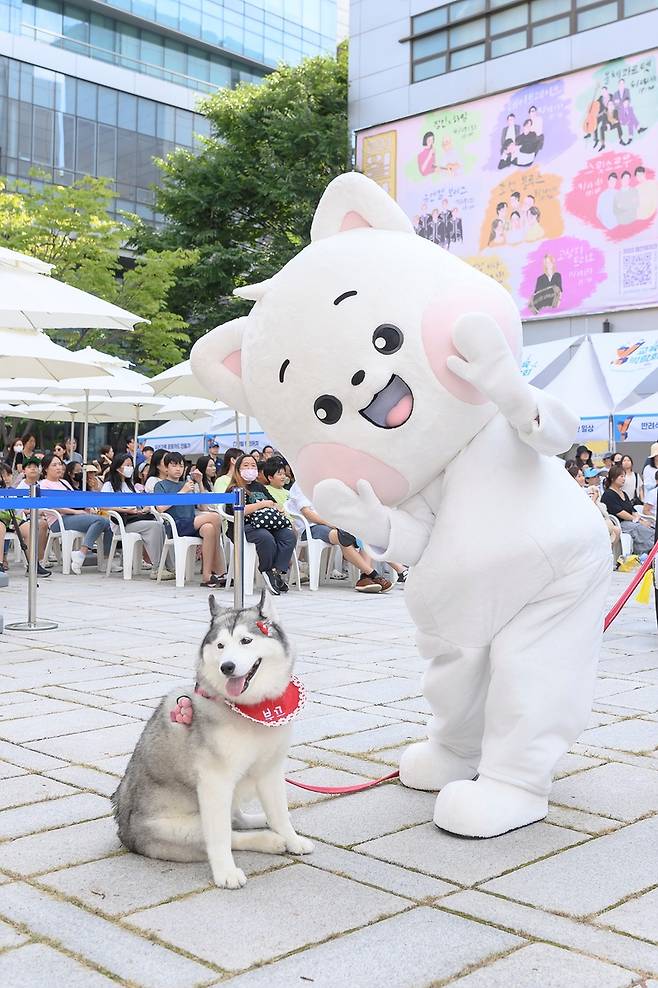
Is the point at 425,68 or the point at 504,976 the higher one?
the point at 425,68

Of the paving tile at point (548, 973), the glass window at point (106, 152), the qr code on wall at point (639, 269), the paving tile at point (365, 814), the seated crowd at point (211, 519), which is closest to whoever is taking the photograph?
the paving tile at point (548, 973)

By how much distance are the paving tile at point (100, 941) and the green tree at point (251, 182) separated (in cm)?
2410

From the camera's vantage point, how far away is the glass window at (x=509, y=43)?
896 inches

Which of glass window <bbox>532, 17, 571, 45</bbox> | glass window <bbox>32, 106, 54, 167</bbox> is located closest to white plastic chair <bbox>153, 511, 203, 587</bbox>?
glass window <bbox>532, 17, 571, 45</bbox>

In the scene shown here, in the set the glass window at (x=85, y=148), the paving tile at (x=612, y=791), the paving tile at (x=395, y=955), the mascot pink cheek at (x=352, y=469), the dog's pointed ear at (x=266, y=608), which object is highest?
the glass window at (x=85, y=148)

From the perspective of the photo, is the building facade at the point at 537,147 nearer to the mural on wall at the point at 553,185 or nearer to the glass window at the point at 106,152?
the mural on wall at the point at 553,185

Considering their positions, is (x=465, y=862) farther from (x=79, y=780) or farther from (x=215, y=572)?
(x=215, y=572)

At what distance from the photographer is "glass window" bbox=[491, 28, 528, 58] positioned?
896 inches

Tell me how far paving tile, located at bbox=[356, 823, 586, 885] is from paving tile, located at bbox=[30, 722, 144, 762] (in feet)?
4.79

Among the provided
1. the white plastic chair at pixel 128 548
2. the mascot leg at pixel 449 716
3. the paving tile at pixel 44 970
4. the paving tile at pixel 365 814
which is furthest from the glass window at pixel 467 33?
the paving tile at pixel 44 970

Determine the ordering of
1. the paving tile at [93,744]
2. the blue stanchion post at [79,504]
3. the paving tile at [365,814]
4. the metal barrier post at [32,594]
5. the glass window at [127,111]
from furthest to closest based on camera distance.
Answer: the glass window at [127,111] → the metal barrier post at [32,594] → the blue stanchion post at [79,504] → the paving tile at [93,744] → the paving tile at [365,814]

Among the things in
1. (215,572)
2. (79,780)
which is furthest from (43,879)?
(215,572)

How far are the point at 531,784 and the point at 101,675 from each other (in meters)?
3.30

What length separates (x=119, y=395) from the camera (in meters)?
17.7
